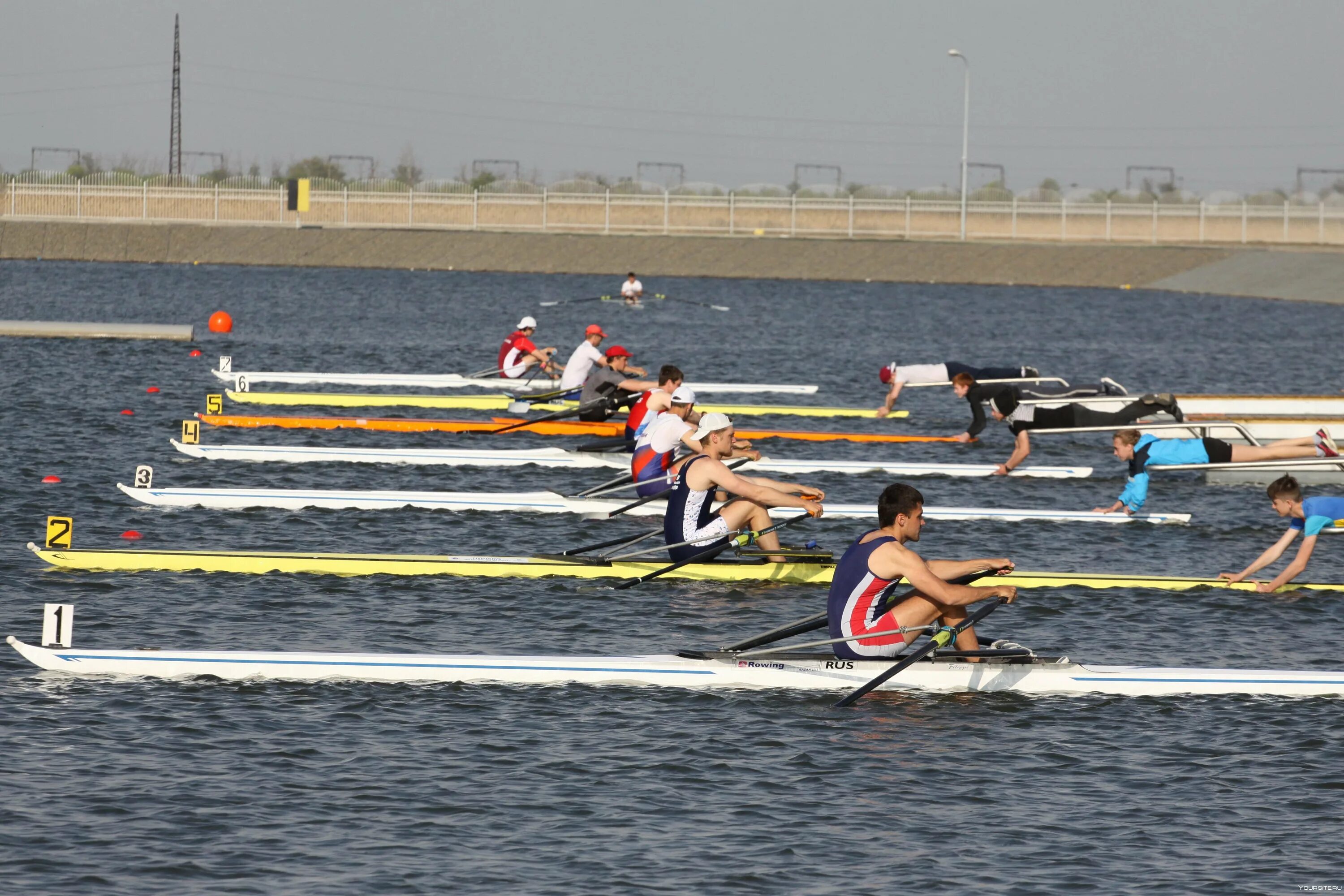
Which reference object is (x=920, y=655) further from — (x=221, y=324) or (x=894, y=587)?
(x=221, y=324)

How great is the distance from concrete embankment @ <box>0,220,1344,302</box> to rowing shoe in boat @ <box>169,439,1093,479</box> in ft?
168

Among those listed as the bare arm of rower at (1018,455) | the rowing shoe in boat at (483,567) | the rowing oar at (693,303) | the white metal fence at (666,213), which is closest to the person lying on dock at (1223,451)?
the bare arm of rower at (1018,455)

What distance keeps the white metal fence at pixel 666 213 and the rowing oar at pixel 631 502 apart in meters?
60.7

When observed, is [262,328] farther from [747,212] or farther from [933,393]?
[747,212]

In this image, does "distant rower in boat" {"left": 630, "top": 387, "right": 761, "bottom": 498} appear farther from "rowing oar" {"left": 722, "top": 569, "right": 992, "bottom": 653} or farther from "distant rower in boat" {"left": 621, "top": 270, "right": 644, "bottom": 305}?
"distant rower in boat" {"left": 621, "top": 270, "right": 644, "bottom": 305}

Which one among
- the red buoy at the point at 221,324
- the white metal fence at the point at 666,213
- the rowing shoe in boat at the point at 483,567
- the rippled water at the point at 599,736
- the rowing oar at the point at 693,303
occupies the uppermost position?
the white metal fence at the point at 666,213

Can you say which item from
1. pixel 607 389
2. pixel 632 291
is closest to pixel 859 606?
pixel 607 389

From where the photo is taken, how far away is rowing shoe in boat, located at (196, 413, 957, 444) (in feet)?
82.1

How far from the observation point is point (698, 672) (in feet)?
38.9

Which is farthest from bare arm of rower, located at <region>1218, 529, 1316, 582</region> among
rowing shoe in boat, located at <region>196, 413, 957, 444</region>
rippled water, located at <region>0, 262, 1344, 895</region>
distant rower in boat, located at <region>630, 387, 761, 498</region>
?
rowing shoe in boat, located at <region>196, 413, 957, 444</region>

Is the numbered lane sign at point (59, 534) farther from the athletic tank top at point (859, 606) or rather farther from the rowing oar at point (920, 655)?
the rowing oar at point (920, 655)

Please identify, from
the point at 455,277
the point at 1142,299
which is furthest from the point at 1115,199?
the point at 455,277

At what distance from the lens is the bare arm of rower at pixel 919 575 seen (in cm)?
1112

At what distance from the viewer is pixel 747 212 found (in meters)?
82.0
